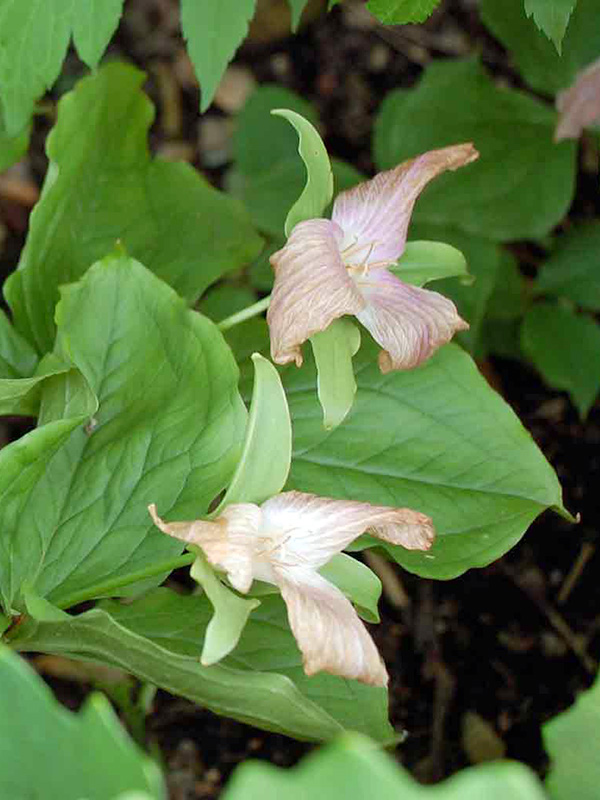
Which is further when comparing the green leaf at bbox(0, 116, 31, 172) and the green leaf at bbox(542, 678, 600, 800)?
the green leaf at bbox(0, 116, 31, 172)

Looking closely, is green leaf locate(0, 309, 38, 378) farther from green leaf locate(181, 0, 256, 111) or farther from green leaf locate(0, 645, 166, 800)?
green leaf locate(0, 645, 166, 800)

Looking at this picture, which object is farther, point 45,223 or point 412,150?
point 412,150

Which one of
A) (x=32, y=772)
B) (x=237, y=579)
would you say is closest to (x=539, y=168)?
(x=237, y=579)

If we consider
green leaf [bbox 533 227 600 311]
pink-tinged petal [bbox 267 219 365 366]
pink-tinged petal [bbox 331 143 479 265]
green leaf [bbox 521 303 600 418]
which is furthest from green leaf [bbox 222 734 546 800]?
green leaf [bbox 533 227 600 311]

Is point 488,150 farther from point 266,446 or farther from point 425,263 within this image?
point 266,446

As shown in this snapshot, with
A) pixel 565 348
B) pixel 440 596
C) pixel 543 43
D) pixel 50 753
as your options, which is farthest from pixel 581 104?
pixel 50 753

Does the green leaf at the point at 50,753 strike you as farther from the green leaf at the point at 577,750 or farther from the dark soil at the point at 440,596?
the dark soil at the point at 440,596

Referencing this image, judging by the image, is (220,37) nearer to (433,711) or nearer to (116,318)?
(116,318)
